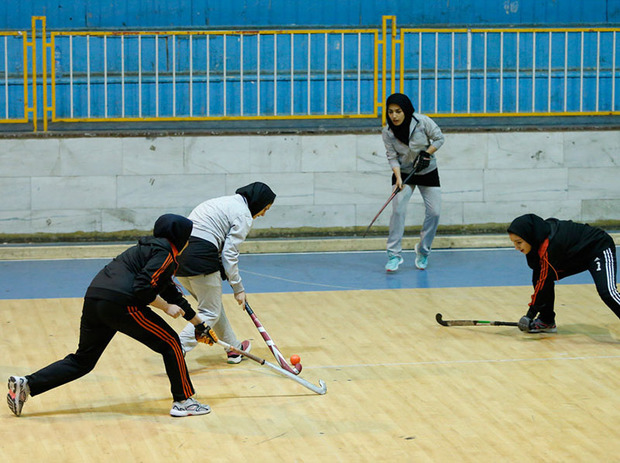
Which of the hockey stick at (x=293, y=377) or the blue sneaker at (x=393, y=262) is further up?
the blue sneaker at (x=393, y=262)

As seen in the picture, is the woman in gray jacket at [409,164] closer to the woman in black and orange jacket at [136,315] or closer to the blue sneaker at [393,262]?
the blue sneaker at [393,262]

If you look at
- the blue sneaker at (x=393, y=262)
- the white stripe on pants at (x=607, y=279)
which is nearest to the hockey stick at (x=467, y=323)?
the white stripe on pants at (x=607, y=279)

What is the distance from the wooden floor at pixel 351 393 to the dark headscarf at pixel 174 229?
1.15 meters

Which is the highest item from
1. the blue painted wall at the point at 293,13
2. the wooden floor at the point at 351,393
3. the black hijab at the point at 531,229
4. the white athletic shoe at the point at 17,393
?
the blue painted wall at the point at 293,13

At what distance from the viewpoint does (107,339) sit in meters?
6.56

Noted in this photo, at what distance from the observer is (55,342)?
841 cm

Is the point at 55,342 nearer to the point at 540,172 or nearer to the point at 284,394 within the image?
the point at 284,394

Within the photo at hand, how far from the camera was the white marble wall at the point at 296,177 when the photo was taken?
13.1 metres

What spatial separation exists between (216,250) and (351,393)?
1486 mm

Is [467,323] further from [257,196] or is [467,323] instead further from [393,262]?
[393,262]

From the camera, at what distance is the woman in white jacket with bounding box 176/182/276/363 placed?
7449mm

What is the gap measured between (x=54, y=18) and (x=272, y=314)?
8035 mm

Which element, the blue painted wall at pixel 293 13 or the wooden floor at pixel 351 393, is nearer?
the wooden floor at pixel 351 393

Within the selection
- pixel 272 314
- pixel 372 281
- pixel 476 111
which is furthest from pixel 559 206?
pixel 272 314
